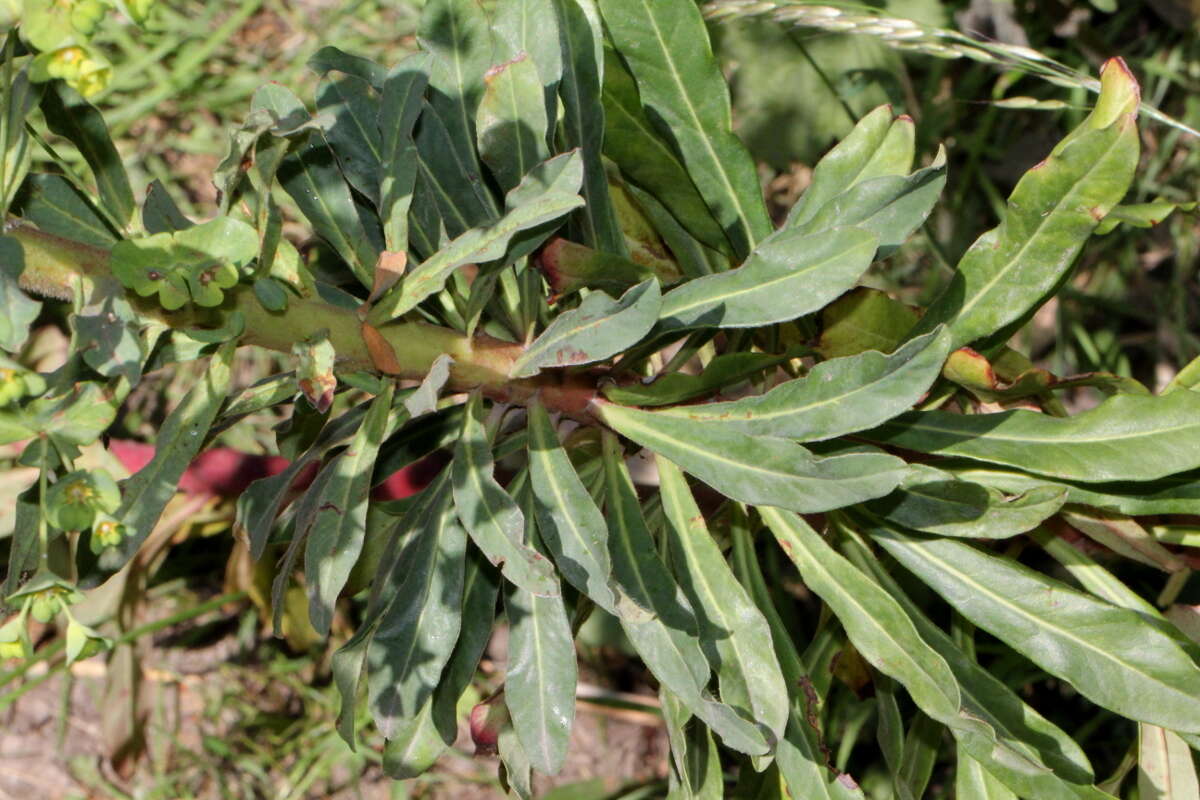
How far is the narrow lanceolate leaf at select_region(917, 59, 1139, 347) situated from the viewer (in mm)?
1385

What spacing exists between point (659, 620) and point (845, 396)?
1.12ft

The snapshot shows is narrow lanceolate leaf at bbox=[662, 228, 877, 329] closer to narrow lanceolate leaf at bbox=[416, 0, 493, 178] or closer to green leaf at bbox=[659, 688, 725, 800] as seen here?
narrow lanceolate leaf at bbox=[416, 0, 493, 178]

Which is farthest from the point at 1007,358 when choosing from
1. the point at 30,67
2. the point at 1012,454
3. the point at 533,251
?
the point at 30,67

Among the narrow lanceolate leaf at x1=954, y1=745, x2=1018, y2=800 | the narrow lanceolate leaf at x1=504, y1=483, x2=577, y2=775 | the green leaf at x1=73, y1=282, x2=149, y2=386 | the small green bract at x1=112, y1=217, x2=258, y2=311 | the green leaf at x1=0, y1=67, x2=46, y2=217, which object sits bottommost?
the narrow lanceolate leaf at x1=954, y1=745, x2=1018, y2=800

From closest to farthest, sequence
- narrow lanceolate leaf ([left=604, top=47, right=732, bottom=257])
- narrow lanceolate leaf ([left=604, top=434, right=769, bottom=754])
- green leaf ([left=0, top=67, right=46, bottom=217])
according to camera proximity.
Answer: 1. green leaf ([left=0, top=67, right=46, bottom=217])
2. narrow lanceolate leaf ([left=604, top=434, right=769, bottom=754])
3. narrow lanceolate leaf ([left=604, top=47, right=732, bottom=257])

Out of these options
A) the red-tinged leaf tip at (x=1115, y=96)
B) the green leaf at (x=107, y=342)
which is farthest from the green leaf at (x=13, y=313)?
the red-tinged leaf tip at (x=1115, y=96)

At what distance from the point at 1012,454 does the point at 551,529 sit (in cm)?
61

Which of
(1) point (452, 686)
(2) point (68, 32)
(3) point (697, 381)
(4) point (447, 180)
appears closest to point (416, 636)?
(1) point (452, 686)

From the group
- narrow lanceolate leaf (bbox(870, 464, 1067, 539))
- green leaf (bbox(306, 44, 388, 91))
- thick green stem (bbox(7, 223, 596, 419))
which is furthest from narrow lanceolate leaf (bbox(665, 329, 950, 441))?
green leaf (bbox(306, 44, 388, 91))

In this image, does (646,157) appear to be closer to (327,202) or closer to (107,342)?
(327,202)

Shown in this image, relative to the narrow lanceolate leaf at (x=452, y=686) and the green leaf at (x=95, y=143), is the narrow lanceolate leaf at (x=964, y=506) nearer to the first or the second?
the narrow lanceolate leaf at (x=452, y=686)

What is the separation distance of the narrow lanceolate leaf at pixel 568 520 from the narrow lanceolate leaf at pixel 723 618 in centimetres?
19

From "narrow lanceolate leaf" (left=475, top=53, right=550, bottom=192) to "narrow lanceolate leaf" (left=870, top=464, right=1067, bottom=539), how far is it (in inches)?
24.3

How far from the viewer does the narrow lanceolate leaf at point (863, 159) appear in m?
1.52
